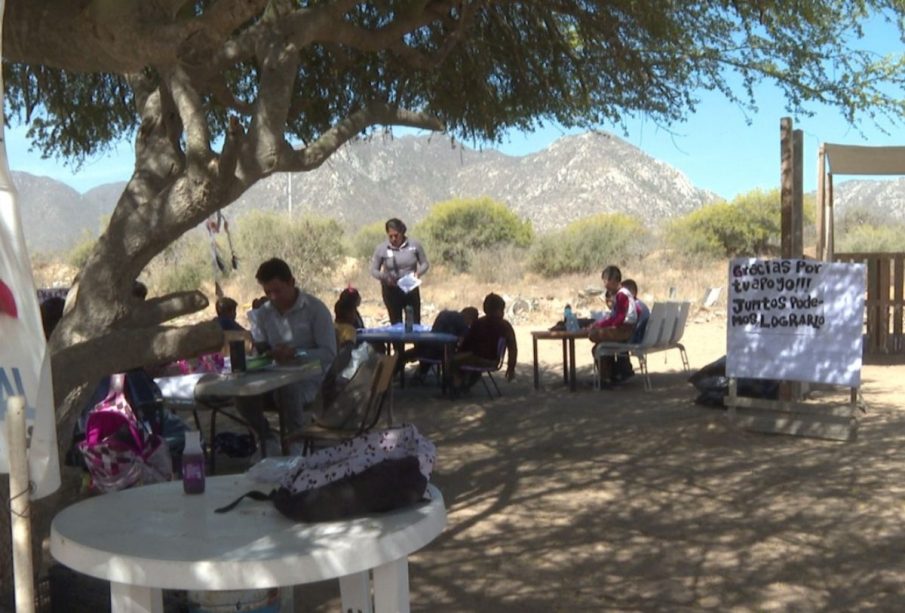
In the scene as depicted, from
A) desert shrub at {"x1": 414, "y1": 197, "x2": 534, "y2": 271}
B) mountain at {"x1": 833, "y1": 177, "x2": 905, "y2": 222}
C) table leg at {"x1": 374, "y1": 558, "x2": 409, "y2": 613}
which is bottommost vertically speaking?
table leg at {"x1": 374, "y1": 558, "x2": 409, "y2": 613}

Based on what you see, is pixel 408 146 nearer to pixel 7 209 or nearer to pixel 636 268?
pixel 636 268

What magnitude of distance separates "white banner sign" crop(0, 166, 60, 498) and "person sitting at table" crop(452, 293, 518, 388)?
8451 millimetres

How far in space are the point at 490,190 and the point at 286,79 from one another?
272 feet

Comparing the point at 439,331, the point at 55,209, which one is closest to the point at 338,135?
the point at 439,331

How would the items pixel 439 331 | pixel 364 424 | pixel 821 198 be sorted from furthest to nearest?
pixel 821 198
pixel 439 331
pixel 364 424

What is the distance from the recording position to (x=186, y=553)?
9.54 feet

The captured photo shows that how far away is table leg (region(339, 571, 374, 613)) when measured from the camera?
135 inches

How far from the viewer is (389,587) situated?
10.3 feet

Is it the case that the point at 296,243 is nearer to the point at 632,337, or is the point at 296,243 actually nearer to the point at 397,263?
the point at 397,263

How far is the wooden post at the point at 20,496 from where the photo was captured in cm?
211

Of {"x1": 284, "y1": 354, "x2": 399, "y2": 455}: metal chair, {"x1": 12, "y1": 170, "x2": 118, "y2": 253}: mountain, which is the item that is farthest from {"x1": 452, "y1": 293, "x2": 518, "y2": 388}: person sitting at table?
{"x1": 12, "y1": 170, "x2": 118, "y2": 253}: mountain

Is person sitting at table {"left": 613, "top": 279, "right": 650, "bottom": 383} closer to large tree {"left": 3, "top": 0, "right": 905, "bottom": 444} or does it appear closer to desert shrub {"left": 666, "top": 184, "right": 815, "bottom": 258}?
large tree {"left": 3, "top": 0, "right": 905, "bottom": 444}

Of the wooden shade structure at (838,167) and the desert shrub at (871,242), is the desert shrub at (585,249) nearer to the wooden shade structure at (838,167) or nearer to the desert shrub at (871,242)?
the desert shrub at (871,242)

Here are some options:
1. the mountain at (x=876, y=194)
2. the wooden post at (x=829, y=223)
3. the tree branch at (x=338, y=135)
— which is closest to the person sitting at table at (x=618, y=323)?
the wooden post at (x=829, y=223)
